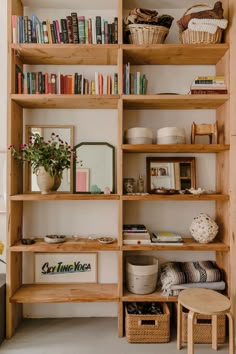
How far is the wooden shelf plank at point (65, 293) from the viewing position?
198cm

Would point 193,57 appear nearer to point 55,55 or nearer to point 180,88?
point 180,88

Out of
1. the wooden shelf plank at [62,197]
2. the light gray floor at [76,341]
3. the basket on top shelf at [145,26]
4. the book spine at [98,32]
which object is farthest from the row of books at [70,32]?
the light gray floor at [76,341]

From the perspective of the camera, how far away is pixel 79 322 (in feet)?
7.20

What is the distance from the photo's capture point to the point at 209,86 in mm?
2039

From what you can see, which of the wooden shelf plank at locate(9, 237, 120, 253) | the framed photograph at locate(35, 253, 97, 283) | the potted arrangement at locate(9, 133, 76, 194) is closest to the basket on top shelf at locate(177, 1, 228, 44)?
the potted arrangement at locate(9, 133, 76, 194)

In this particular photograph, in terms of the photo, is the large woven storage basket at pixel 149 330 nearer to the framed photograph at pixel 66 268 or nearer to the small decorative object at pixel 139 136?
the framed photograph at pixel 66 268

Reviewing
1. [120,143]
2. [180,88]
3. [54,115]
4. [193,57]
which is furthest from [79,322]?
[193,57]

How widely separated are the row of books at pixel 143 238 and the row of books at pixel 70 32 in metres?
1.42

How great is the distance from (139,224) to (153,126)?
2.72 feet

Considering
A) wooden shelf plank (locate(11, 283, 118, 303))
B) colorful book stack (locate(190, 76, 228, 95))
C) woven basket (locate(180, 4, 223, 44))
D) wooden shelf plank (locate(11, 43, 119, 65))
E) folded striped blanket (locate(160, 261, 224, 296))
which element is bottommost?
wooden shelf plank (locate(11, 283, 118, 303))

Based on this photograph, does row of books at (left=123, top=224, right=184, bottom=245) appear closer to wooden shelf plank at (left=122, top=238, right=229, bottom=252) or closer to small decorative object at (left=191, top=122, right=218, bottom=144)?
wooden shelf plank at (left=122, top=238, right=229, bottom=252)

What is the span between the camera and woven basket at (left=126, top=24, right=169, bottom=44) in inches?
77.7

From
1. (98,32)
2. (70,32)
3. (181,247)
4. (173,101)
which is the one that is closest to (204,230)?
(181,247)

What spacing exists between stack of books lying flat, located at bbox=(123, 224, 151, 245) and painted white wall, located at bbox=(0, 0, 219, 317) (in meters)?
0.18
